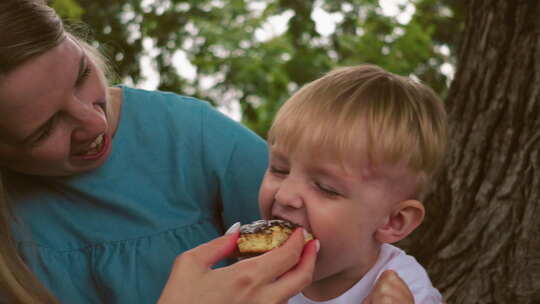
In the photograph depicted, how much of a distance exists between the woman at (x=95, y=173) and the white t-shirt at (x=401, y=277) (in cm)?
45

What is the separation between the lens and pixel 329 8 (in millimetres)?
5477

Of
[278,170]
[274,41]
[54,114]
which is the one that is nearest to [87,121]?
[54,114]

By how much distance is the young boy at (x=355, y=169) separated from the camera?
1862 millimetres

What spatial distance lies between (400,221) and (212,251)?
622 millimetres

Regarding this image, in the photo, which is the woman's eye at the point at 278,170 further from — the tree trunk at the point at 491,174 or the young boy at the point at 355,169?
the tree trunk at the point at 491,174

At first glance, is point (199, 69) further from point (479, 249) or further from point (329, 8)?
point (479, 249)

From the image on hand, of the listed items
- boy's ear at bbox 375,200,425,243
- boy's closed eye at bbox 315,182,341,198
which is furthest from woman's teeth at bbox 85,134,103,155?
boy's ear at bbox 375,200,425,243

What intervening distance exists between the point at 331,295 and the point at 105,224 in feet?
2.51

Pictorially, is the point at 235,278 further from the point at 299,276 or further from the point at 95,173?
the point at 95,173

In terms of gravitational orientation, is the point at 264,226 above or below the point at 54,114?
below

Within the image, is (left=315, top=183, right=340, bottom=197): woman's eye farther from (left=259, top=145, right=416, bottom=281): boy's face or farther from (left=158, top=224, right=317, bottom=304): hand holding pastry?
(left=158, top=224, right=317, bottom=304): hand holding pastry

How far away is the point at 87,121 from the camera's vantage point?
1.95m

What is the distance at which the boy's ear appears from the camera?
1965mm

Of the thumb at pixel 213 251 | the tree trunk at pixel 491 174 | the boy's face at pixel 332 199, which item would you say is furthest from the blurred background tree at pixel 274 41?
the thumb at pixel 213 251
